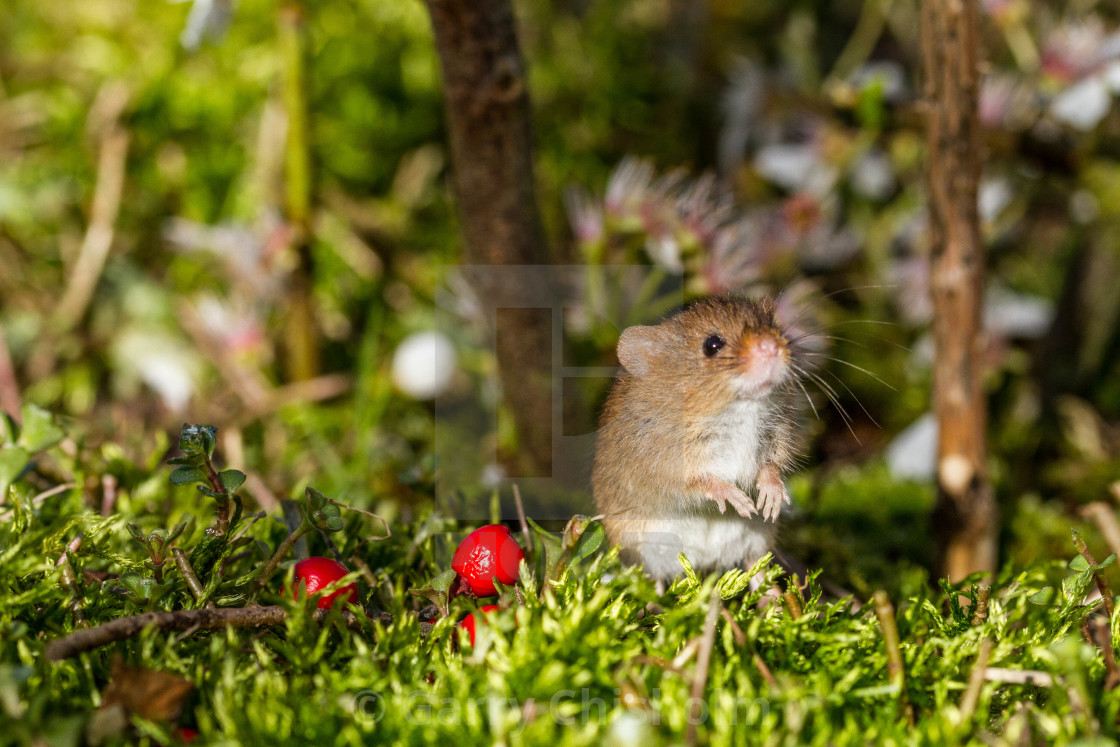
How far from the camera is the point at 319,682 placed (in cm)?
118

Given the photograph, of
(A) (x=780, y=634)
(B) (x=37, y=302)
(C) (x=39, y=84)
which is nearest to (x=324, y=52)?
(C) (x=39, y=84)

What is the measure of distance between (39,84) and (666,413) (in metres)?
3.39

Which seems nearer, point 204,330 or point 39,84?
point 204,330

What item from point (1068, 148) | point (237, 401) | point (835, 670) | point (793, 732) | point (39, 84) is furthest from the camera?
point (39, 84)

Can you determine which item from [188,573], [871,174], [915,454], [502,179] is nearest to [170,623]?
[188,573]

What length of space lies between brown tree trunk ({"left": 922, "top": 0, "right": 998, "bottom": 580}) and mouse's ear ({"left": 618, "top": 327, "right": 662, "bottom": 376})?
0.91 metres

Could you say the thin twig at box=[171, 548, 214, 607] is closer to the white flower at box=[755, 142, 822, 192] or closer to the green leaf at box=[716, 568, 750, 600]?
the green leaf at box=[716, 568, 750, 600]

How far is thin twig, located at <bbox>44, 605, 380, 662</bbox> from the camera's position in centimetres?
114

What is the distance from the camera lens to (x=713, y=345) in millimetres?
1444

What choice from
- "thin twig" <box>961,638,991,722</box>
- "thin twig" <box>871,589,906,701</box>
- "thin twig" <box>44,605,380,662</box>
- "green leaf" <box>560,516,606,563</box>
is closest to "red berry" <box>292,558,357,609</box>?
"thin twig" <box>44,605,380,662</box>

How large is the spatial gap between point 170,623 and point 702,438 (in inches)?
34.3

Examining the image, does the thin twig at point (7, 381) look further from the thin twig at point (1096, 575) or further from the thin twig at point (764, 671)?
the thin twig at point (1096, 575)

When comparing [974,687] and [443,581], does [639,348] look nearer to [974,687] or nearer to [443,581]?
[443,581]

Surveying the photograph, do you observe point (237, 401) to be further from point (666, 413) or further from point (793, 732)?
point (793, 732)
